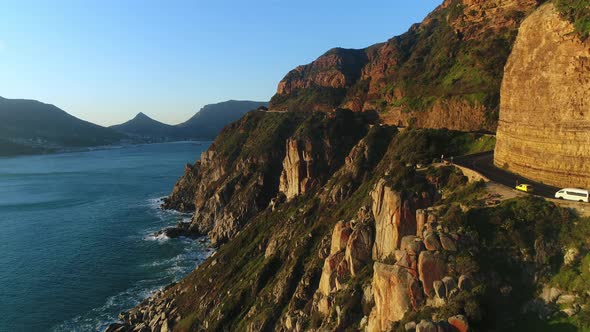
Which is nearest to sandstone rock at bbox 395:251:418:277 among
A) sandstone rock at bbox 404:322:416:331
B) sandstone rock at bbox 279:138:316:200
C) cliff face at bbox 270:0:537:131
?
sandstone rock at bbox 404:322:416:331

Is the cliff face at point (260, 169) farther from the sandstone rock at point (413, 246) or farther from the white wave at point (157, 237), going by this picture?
the sandstone rock at point (413, 246)

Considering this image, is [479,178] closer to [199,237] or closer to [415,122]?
[415,122]

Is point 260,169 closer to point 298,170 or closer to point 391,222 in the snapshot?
point 298,170

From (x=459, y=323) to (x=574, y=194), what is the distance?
46.9 feet

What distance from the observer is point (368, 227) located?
126 feet

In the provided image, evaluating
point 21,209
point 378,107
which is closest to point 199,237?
point 378,107

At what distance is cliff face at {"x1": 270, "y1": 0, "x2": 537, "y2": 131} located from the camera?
7181 cm

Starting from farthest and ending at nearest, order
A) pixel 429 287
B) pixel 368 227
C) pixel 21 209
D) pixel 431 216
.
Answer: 1. pixel 21 209
2. pixel 368 227
3. pixel 431 216
4. pixel 429 287

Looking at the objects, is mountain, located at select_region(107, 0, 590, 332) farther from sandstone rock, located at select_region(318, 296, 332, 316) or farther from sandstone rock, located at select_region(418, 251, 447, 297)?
sandstone rock, located at select_region(318, 296, 332, 316)

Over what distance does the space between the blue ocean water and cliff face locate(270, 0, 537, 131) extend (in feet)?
184

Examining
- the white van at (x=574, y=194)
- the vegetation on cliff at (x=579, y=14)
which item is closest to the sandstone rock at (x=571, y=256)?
the white van at (x=574, y=194)

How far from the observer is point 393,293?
25.3m

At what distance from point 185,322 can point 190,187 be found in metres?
80.9

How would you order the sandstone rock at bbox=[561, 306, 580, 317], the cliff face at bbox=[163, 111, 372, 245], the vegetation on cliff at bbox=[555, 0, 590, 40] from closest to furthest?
the sandstone rock at bbox=[561, 306, 580, 317], the vegetation on cliff at bbox=[555, 0, 590, 40], the cliff face at bbox=[163, 111, 372, 245]
